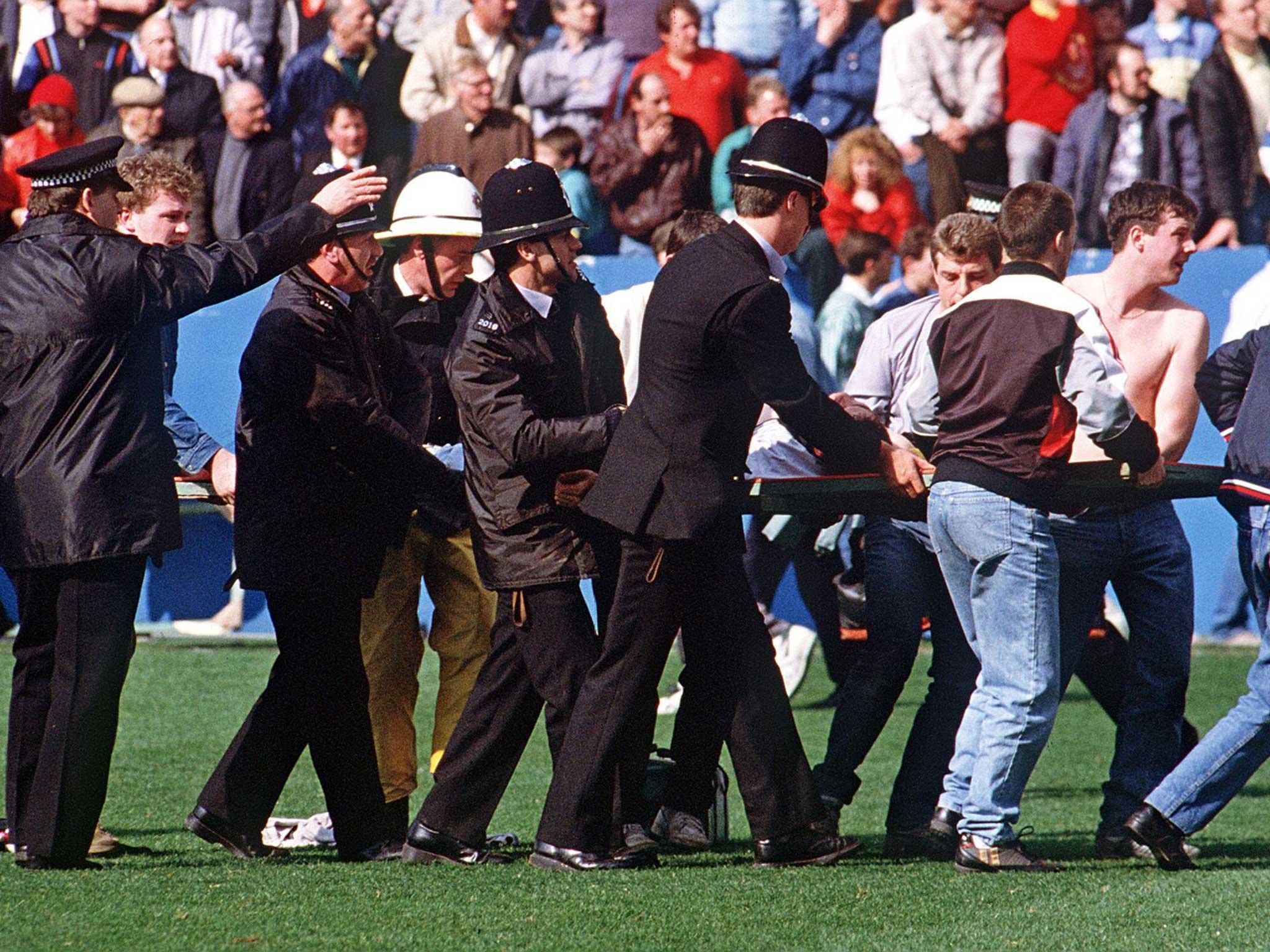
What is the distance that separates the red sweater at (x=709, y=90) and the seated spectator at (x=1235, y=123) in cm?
283

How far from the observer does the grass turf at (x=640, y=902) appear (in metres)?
4.40

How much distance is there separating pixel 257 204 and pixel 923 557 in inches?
269

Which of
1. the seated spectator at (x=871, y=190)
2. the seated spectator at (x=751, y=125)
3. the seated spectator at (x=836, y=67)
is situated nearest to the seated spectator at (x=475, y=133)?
the seated spectator at (x=751, y=125)

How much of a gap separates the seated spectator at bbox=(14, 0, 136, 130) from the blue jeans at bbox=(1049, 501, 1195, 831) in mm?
8795

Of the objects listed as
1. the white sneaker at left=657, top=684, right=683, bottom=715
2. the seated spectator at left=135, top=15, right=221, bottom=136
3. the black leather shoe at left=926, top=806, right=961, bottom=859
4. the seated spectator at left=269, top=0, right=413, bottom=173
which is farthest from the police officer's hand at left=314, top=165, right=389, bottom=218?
the seated spectator at left=135, top=15, right=221, bottom=136

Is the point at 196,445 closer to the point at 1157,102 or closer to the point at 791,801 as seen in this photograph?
the point at 791,801

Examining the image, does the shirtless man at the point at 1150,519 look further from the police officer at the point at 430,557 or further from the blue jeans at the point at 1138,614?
the police officer at the point at 430,557

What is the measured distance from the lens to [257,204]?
11.7m

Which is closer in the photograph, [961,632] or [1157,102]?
[961,632]

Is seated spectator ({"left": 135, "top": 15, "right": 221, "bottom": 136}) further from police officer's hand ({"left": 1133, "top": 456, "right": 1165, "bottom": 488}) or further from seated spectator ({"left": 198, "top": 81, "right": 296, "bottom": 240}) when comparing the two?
police officer's hand ({"left": 1133, "top": 456, "right": 1165, "bottom": 488})

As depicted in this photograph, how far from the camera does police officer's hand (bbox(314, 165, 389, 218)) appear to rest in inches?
199

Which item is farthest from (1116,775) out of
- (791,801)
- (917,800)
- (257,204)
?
(257,204)

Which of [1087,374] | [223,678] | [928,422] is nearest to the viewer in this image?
[1087,374]

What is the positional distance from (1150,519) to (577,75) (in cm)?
714
